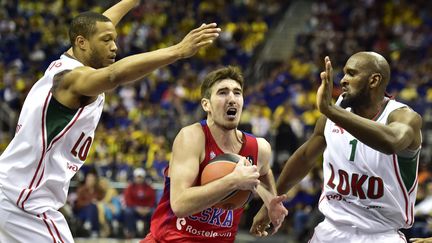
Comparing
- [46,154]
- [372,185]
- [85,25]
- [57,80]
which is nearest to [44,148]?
[46,154]

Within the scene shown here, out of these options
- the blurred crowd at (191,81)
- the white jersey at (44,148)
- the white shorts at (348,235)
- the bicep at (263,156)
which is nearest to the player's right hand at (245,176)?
the bicep at (263,156)

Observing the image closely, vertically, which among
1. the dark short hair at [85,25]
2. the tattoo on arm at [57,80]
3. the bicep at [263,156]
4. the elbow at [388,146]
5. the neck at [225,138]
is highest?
the dark short hair at [85,25]

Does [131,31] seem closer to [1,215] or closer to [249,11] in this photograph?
[249,11]

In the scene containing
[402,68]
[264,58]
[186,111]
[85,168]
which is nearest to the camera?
[85,168]

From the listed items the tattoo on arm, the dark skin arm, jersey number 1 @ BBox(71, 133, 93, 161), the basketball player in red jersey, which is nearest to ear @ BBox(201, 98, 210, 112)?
the basketball player in red jersey

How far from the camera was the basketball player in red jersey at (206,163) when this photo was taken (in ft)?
18.1

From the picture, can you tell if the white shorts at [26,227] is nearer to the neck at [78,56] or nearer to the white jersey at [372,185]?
the neck at [78,56]

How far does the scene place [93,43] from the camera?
5.89 meters

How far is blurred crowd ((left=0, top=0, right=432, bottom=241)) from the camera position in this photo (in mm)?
13109

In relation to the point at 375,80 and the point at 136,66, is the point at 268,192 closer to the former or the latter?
the point at 375,80

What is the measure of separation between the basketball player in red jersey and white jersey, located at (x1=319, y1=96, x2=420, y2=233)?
0.53 metres

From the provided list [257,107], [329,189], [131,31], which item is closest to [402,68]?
[257,107]

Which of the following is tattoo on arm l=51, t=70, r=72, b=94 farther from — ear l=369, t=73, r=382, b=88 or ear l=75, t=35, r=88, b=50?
ear l=369, t=73, r=382, b=88

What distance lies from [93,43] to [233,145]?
128cm
